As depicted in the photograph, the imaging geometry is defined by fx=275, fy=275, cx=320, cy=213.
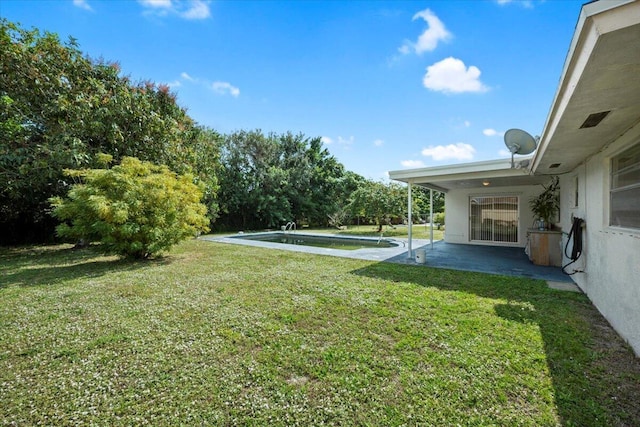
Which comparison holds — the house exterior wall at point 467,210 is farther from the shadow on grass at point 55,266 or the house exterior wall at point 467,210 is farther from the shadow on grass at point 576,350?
the shadow on grass at point 55,266

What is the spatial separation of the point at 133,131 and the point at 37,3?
453cm

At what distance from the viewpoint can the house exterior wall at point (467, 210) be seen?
36.1ft

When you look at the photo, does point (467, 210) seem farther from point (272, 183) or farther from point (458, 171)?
point (272, 183)

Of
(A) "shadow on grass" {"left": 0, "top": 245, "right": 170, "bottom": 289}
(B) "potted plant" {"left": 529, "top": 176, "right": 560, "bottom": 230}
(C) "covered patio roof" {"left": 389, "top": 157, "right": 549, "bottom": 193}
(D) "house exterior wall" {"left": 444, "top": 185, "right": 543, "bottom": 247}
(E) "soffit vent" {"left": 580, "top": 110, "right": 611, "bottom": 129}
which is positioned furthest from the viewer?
(D) "house exterior wall" {"left": 444, "top": 185, "right": 543, "bottom": 247}

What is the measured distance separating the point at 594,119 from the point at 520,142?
424 centimetres

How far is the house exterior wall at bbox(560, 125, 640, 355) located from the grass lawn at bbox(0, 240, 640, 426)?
10.8 inches

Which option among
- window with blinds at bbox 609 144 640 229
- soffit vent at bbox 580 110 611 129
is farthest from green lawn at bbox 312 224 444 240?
soffit vent at bbox 580 110 611 129

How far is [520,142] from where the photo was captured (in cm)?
680

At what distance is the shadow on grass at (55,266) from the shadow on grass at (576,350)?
7.81 m

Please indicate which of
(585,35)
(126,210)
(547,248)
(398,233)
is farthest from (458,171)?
(398,233)

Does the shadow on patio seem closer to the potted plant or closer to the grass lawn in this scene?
the grass lawn

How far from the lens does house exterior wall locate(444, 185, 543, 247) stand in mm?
10992

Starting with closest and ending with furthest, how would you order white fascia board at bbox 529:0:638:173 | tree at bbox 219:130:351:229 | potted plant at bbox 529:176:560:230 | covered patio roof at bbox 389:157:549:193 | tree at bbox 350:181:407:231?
1. white fascia board at bbox 529:0:638:173
2. covered patio roof at bbox 389:157:549:193
3. potted plant at bbox 529:176:560:230
4. tree at bbox 350:181:407:231
5. tree at bbox 219:130:351:229

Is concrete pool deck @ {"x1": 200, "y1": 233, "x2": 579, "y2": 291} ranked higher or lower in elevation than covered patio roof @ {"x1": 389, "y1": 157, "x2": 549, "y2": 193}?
lower
